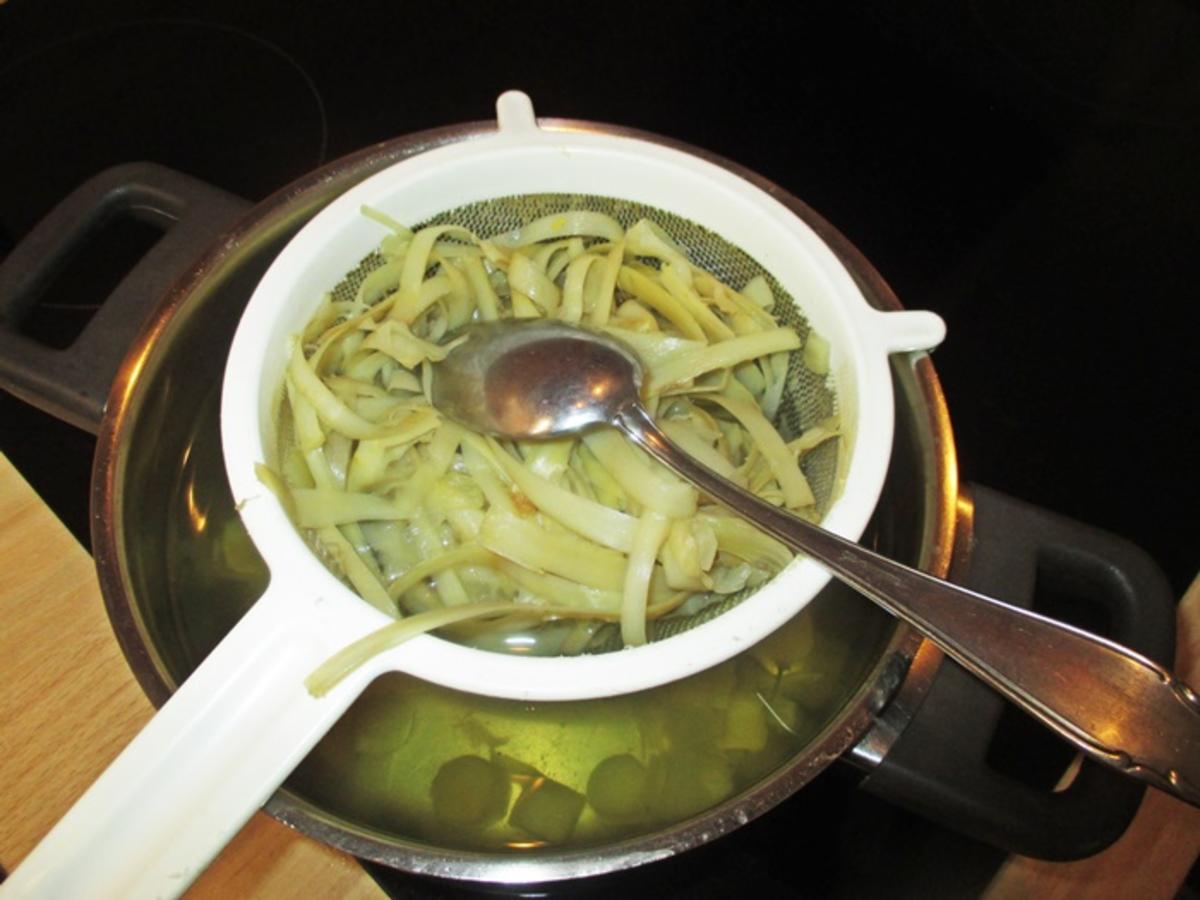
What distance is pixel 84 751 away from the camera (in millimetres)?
966

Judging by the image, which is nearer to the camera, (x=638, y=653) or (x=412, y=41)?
(x=638, y=653)

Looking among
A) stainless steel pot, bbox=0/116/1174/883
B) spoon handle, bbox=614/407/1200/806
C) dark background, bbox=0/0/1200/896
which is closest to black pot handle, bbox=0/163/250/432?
stainless steel pot, bbox=0/116/1174/883

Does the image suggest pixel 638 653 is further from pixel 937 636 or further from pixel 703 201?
pixel 703 201

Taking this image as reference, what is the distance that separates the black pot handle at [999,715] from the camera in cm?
80

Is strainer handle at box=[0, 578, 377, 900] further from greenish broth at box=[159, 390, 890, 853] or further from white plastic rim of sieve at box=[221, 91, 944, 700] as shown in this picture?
greenish broth at box=[159, 390, 890, 853]

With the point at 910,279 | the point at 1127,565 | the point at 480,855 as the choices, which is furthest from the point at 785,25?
the point at 480,855

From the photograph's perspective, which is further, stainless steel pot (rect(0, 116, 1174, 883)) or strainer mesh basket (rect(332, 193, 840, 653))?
strainer mesh basket (rect(332, 193, 840, 653))

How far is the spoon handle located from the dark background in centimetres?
66

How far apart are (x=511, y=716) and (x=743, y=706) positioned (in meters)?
0.25

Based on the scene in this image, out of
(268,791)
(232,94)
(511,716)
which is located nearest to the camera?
(268,791)

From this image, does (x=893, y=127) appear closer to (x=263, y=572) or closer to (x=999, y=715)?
(x=999, y=715)

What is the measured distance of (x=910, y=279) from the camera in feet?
4.86

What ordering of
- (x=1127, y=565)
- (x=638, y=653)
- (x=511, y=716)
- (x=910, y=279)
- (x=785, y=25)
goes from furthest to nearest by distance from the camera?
(x=785, y=25) < (x=910, y=279) < (x=511, y=716) < (x=1127, y=565) < (x=638, y=653)

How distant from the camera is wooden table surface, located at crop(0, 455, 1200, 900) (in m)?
0.93
